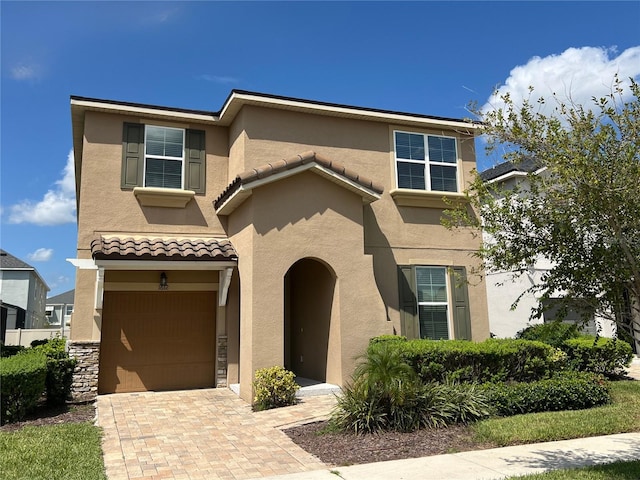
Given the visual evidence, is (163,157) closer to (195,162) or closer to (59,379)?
(195,162)

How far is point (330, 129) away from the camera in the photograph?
14.2 m

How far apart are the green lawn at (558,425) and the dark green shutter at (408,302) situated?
4.47 m

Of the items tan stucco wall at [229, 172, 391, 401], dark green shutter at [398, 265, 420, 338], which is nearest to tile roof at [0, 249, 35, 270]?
tan stucco wall at [229, 172, 391, 401]

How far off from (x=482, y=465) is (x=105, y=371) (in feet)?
31.4

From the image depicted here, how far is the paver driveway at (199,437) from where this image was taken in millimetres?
6875

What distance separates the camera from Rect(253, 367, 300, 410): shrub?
412 inches

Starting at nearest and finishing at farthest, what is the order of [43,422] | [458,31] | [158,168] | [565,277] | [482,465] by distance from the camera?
[565,277], [482,465], [43,422], [458,31], [158,168]

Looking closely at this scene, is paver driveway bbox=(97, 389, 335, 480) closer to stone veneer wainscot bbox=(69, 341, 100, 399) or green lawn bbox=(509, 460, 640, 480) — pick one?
stone veneer wainscot bbox=(69, 341, 100, 399)

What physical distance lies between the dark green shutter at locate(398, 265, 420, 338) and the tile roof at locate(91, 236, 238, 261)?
4.72m

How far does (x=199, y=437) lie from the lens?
8.49 meters

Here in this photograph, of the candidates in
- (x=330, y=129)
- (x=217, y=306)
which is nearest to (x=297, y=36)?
(x=330, y=129)

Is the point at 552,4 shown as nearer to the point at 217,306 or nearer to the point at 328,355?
the point at 328,355

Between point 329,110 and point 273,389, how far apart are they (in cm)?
773

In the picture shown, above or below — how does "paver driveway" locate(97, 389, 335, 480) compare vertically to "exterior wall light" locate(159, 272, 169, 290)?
below
